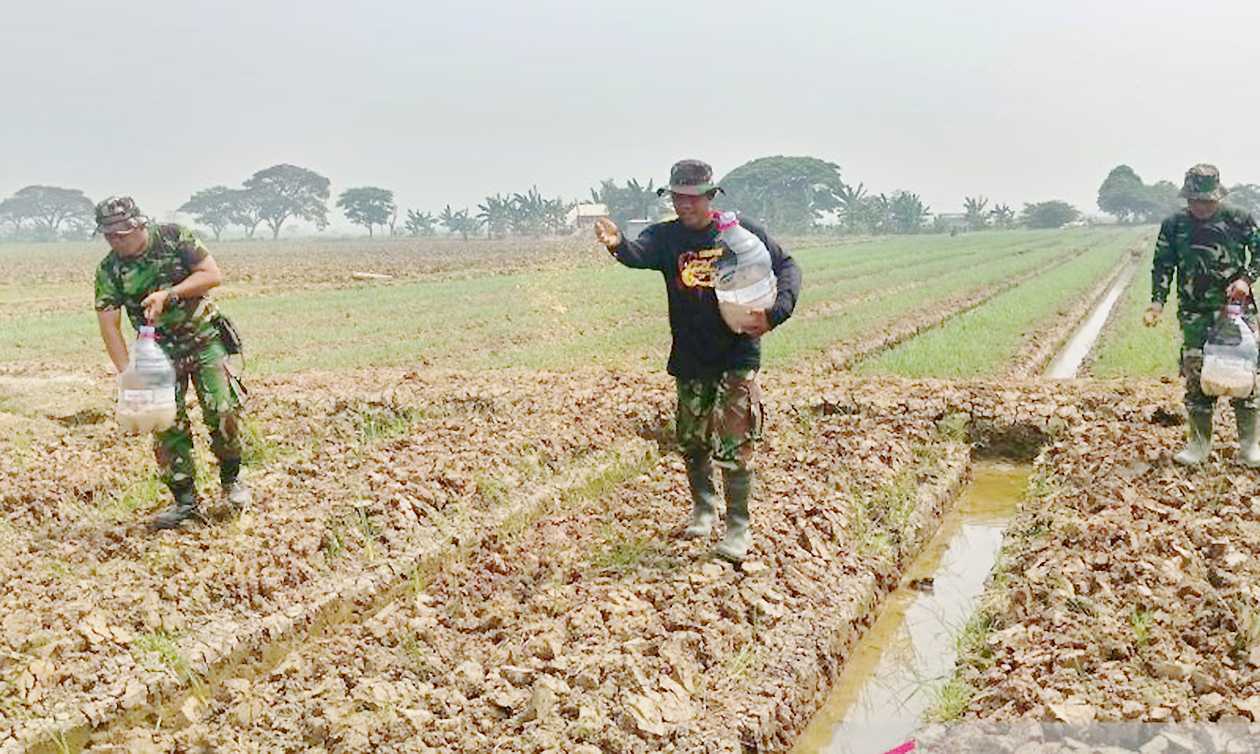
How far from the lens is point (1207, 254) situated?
5.44 m

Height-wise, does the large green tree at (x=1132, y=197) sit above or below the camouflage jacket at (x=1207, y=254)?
above

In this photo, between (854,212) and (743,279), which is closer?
(743,279)

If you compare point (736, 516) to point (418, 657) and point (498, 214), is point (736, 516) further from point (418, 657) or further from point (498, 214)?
point (498, 214)

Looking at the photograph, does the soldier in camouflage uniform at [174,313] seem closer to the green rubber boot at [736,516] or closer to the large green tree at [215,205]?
the green rubber boot at [736,516]

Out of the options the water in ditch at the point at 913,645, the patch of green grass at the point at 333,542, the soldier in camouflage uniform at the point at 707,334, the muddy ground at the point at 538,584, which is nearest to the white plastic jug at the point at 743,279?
the soldier in camouflage uniform at the point at 707,334

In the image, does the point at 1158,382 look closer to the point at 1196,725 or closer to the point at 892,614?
the point at 892,614

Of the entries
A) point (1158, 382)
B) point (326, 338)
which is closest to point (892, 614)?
point (1158, 382)

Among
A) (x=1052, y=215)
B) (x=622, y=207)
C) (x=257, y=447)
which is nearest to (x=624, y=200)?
(x=622, y=207)

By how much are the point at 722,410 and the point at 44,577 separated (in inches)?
125

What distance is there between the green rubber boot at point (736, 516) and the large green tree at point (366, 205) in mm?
98977

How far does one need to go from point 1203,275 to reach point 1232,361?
0.49 m

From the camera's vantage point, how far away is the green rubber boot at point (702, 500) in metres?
4.96

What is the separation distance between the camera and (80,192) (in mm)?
102000

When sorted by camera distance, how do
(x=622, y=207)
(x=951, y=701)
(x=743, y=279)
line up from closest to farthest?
1. (x=951, y=701)
2. (x=743, y=279)
3. (x=622, y=207)
